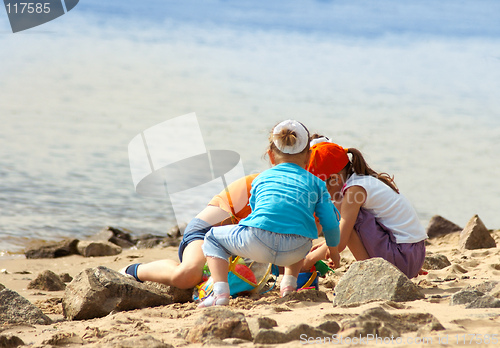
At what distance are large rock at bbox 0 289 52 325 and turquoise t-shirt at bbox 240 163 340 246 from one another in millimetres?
1258

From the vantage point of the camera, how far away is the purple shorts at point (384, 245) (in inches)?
155

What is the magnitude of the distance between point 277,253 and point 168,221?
4.47 m

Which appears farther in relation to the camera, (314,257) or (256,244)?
(314,257)

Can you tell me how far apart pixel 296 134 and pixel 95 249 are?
3399 mm

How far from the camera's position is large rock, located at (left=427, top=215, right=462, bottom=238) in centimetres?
684

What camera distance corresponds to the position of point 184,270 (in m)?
3.86

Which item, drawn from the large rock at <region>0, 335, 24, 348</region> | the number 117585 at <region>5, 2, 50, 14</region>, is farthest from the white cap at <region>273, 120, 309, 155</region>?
the number 117585 at <region>5, 2, 50, 14</region>

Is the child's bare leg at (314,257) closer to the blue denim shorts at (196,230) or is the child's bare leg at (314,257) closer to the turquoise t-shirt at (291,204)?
the turquoise t-shirt at (291,204)

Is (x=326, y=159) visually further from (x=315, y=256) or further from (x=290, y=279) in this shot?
(x=290, y=279)

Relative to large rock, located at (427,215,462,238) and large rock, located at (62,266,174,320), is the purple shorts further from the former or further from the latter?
large rock, located at (427,215,462,238)

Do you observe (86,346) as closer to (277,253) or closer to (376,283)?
(277,253)

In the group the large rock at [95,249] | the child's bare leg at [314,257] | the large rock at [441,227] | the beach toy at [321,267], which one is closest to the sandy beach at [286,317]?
the beach toy at [321,267]

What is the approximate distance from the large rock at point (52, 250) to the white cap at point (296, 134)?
11.2 ft

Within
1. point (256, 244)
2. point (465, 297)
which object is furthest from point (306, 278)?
point (465, 297)
